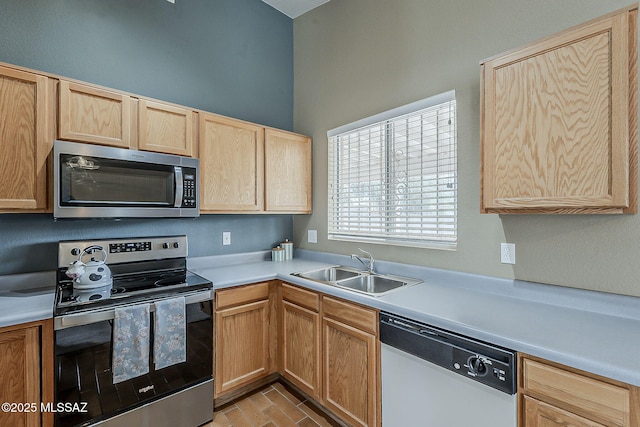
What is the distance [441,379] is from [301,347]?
1094 mm

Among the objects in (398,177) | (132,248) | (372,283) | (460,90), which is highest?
(460,90)

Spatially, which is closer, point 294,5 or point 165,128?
point 165,128

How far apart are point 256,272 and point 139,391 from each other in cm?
102

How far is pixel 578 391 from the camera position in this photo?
3.34 feet

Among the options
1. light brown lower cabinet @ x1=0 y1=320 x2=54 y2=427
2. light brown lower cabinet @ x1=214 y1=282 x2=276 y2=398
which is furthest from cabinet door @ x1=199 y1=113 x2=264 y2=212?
light brown lower cabinet @ x1=0 y1=320 x2=54 y2=427

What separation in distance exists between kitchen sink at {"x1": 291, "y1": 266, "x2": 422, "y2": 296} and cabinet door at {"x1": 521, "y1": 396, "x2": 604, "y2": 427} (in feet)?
3.03

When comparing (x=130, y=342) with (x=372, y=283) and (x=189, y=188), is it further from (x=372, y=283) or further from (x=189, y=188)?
(x=372, y=283)

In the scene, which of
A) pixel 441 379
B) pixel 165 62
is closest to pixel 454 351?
pixel 441 379

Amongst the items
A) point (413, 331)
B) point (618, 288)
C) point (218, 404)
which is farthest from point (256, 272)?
point (618, 288)

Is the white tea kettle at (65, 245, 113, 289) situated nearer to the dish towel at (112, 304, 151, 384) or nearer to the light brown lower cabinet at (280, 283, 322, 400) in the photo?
the dish towel at (112, 304, 151, 384)

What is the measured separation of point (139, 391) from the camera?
1.69m

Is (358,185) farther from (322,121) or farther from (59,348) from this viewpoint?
(59,348)

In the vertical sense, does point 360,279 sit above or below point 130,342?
above

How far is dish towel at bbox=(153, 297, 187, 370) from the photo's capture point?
1.71 meters
